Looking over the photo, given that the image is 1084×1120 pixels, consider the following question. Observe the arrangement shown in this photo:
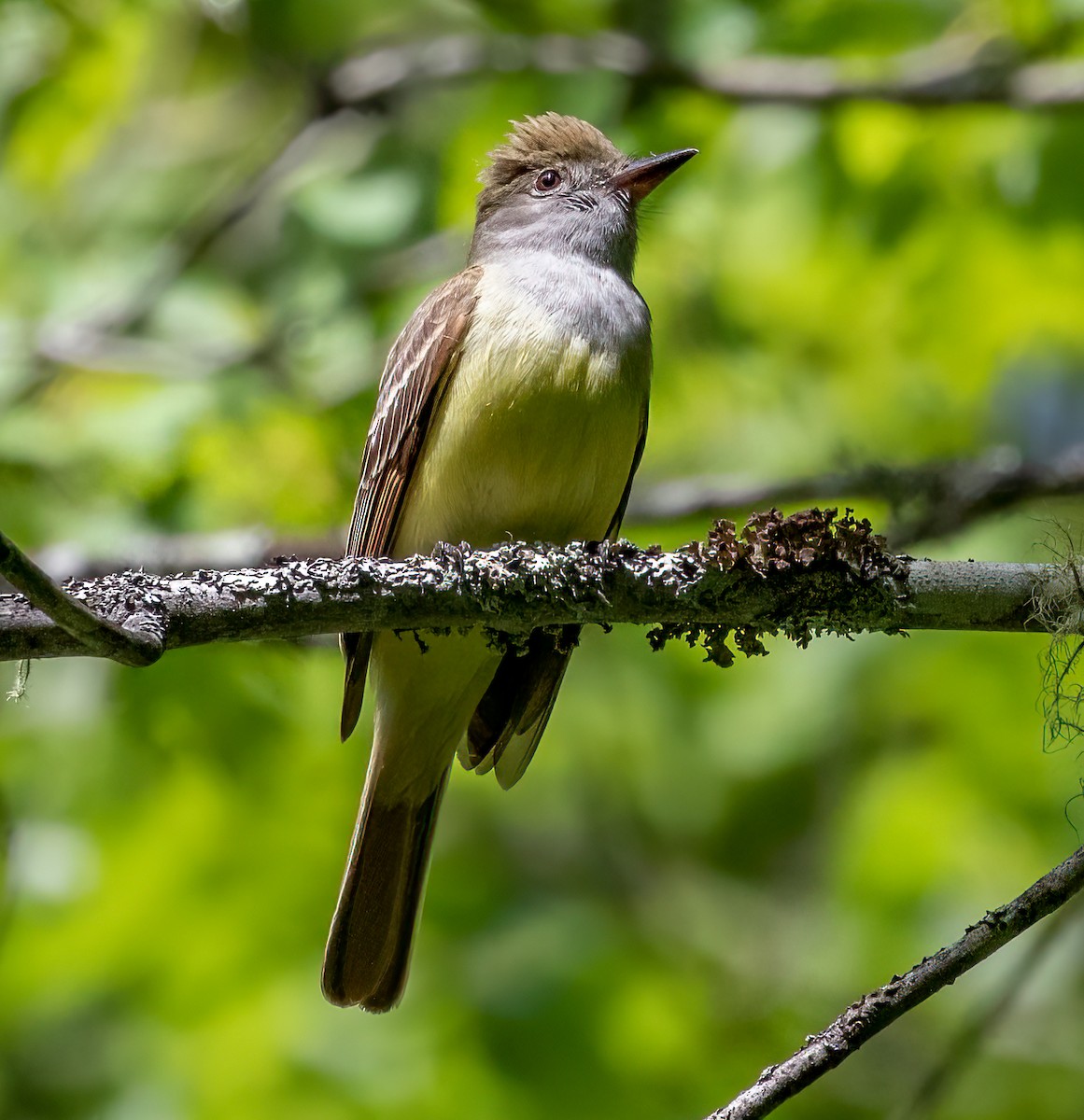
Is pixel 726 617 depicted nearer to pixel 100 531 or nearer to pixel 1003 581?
pixel 1003 581

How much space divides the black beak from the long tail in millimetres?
2263

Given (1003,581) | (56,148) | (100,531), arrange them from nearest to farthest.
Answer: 1. (1003,581)
2. (100,531)
3. (56,148)

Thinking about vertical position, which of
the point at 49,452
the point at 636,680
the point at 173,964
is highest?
the point at 49,452

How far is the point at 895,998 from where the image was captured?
2.65 metres

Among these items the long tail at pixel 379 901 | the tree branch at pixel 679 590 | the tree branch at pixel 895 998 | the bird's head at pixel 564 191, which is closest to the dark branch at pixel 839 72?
the bird's head at pixel 564 191

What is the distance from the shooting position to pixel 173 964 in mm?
6285

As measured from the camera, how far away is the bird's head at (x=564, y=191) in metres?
5.35

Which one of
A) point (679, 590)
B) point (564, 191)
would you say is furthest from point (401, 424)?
point (679, 590)

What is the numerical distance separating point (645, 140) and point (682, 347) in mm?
1248

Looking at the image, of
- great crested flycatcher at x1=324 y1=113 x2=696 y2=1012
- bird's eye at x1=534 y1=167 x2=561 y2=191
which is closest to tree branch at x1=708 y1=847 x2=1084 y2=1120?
great crested flycatcher at x1=324 y1=113 x2=696 y2=1012

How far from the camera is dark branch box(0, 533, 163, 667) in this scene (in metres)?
2.62

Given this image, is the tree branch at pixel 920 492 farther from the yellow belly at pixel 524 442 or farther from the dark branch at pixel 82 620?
the dark branch at pixel 82 620

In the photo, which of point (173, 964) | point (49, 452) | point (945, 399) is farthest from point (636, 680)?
point (49, 452)

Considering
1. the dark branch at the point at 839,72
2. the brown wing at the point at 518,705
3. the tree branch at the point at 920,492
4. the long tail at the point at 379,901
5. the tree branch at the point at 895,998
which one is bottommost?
the long tail at the point at 379,901
